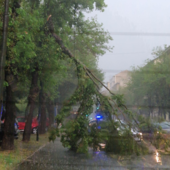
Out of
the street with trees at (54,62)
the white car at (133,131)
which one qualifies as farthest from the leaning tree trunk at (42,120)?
the white car at (133,131)

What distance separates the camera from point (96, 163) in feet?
33.9

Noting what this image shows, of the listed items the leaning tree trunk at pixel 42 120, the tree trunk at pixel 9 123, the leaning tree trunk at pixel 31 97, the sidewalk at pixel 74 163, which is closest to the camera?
the sidewalk at pixel 74 163

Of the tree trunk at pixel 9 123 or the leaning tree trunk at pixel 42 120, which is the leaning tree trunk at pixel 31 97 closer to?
the tree trunk at pixel 9 123

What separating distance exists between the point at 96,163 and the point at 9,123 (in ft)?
16.2

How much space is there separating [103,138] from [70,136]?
54.9 inches

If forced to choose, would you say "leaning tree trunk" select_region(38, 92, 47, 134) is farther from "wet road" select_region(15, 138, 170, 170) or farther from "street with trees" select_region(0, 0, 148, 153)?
"wet road" select_region(15, 138, 170, 170)

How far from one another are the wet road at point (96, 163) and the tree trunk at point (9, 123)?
8.34ft

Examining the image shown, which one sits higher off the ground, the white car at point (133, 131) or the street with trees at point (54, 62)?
the street with trees at point (54, 62)

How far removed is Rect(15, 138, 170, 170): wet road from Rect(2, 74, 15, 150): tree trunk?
8.34 feet

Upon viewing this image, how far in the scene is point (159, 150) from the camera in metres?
11.4

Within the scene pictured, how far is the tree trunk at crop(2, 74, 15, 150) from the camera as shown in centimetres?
1288

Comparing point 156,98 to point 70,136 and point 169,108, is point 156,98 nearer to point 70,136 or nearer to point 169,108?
point 169,108

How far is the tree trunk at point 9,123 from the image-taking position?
507 inches

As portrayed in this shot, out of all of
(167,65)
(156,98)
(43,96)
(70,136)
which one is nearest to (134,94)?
(156,98)
